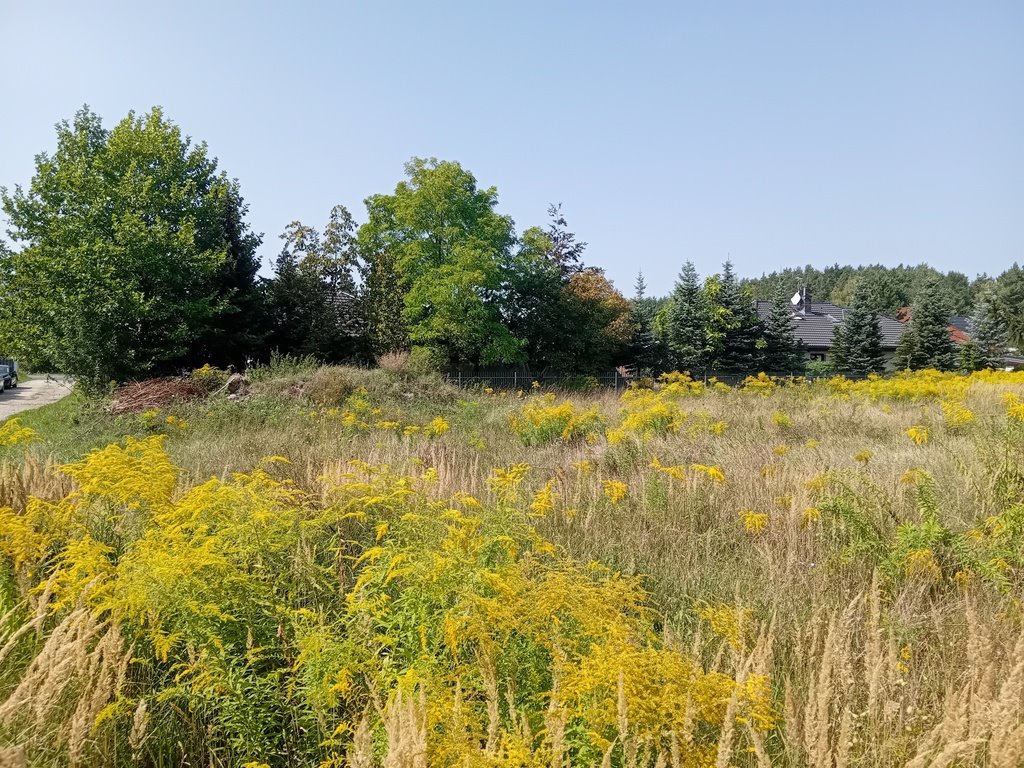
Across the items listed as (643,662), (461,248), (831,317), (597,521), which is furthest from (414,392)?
(831,317)

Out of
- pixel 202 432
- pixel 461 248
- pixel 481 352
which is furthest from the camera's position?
pixel 481 352

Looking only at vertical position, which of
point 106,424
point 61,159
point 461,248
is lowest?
point 106,424

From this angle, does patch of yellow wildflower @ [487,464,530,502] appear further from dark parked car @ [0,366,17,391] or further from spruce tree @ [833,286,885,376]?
spruce tree @ [833,286,885,376]

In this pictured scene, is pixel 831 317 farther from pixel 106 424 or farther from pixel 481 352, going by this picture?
pixel 106 424

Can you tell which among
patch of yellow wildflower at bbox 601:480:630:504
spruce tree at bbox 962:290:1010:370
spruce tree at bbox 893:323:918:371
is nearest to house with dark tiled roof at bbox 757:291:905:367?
spruce tree at bbox 893:323:918:371

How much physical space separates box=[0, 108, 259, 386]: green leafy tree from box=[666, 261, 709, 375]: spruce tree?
1795 centimetres

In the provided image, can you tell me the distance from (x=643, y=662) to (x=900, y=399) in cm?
1210

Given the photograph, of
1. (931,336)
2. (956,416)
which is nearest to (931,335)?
(931,336)

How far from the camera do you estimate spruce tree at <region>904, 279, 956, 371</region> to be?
3409cm

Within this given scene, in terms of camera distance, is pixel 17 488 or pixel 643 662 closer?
pixel 643 662

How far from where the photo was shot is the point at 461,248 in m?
21.8

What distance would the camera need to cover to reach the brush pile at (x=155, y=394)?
13.4 m

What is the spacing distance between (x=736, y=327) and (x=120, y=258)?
2392 centimetres

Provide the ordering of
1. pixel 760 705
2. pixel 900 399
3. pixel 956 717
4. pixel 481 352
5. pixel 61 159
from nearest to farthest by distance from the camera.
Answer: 1. pixel 956 717
2. pixel 760 705
3. pixel 900 399
4. pixel 61 159
5. pixel 481 352
